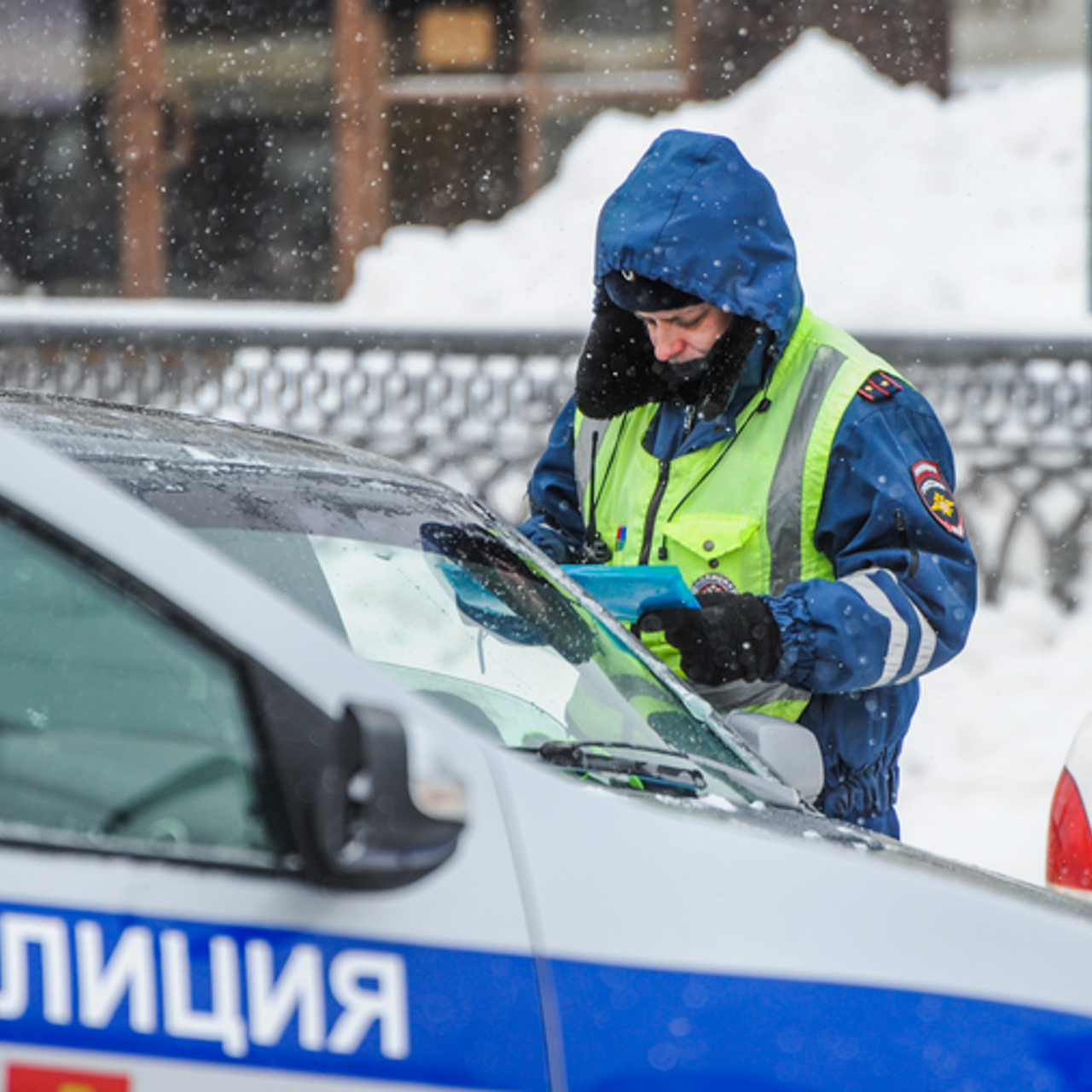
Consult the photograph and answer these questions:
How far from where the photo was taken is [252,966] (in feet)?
4.91

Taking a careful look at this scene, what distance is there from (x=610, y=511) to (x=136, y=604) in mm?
1608

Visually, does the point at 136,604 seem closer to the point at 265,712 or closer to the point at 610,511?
the point at 265,712

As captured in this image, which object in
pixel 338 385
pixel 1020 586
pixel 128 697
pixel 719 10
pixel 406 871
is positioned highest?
pixel 719 10

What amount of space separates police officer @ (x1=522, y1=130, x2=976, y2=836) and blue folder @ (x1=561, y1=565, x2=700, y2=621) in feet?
0.11

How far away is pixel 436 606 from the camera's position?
2.29 m

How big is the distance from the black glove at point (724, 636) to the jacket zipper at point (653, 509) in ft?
0.92

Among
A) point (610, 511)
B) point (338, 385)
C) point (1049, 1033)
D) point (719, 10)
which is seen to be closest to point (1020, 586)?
point (338, 385)

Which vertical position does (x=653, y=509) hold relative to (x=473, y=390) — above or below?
above

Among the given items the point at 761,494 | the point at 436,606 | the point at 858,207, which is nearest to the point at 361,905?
the point at 436,606

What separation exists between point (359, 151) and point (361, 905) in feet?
31.2

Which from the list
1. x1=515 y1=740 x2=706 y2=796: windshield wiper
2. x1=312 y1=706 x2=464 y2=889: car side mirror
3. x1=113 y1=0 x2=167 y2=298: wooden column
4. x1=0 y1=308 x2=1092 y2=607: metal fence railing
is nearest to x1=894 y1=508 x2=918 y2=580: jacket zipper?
x1=515 y1=740 x2=706 y2=796: windshield wiper

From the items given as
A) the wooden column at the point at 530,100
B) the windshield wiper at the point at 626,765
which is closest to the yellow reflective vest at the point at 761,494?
the windshield wiper at the point at 626,765

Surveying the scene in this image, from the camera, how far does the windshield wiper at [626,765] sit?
1981 millimetres

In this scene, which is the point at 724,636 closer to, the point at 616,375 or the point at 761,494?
the point at 761,494
